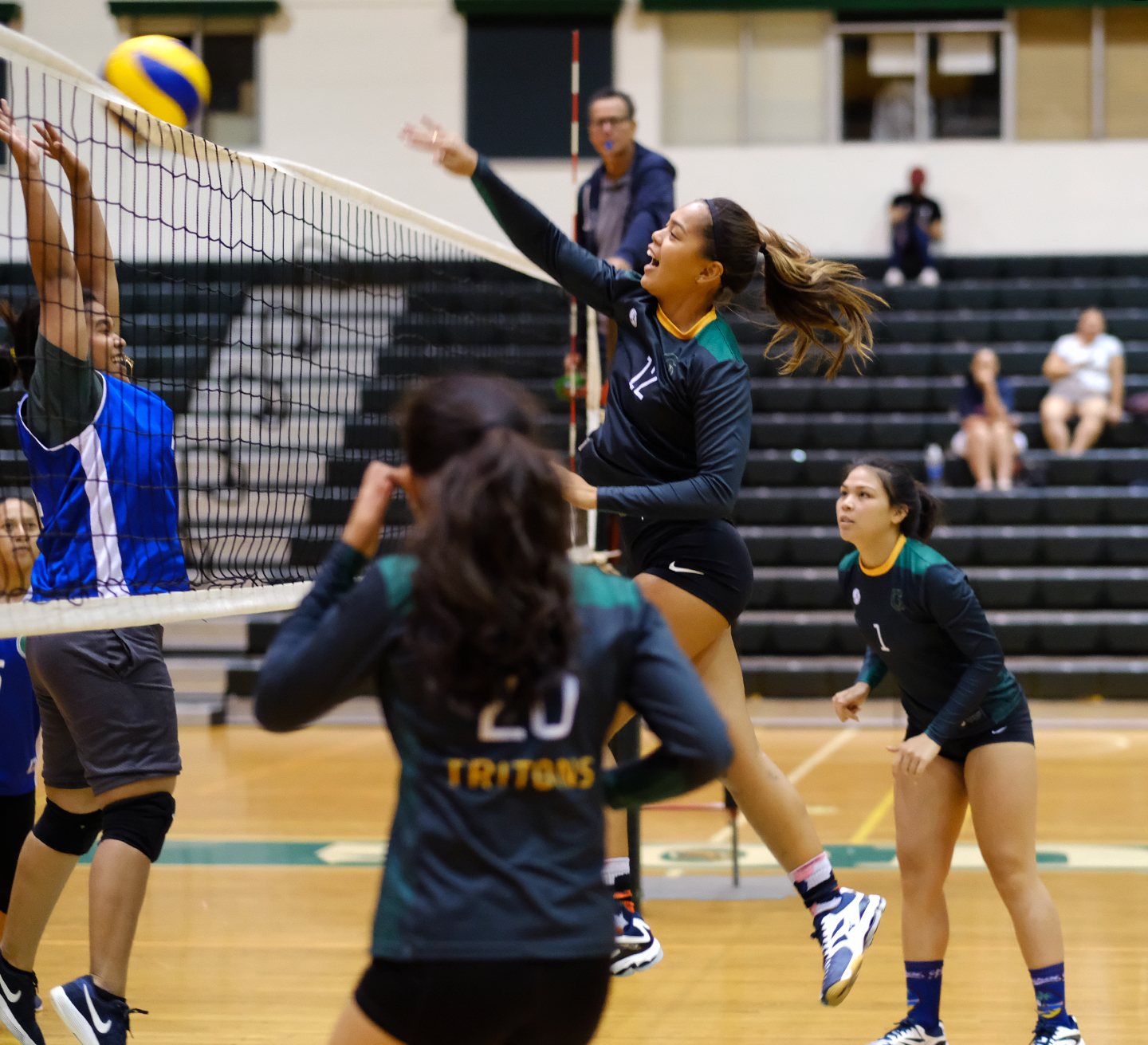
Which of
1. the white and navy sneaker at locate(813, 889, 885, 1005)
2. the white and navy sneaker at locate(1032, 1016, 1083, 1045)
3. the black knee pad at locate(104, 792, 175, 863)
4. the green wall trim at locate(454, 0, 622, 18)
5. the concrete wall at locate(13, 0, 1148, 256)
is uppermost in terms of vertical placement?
the green wall trim at locate(454, 0, 622, 18)

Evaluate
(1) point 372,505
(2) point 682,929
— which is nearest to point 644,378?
(1) point 372,505

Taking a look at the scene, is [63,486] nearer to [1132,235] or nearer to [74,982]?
[74,982]

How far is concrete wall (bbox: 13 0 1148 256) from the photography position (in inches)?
559

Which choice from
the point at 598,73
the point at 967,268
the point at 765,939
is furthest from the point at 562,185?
the point at 765,939

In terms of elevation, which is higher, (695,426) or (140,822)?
(695,426)

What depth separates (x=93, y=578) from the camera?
3059 millimetres

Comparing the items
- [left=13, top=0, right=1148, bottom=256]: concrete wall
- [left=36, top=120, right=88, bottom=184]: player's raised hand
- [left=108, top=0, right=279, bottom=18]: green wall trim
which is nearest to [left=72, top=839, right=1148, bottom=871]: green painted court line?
[left=36, top=120, right=88, bottom=184]: player's raised hand

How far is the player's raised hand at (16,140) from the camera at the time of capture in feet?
9.20

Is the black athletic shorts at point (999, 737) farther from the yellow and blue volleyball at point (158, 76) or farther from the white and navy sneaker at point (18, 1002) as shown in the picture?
the yellow and blue volleyball at point (158, 76)

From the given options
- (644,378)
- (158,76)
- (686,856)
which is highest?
(158,76)

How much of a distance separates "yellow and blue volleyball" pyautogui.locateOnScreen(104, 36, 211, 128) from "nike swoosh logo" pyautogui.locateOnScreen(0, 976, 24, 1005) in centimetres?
314

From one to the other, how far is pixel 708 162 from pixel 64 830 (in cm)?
1214

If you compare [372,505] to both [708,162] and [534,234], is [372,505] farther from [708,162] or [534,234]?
[708,162]

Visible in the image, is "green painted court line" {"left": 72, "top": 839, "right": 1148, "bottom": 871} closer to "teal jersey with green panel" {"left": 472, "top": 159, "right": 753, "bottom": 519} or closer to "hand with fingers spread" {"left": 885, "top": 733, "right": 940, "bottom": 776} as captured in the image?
"hand with fingers spread" {"left": 885, "top": 733, "right": 940, "bottom": 776}
